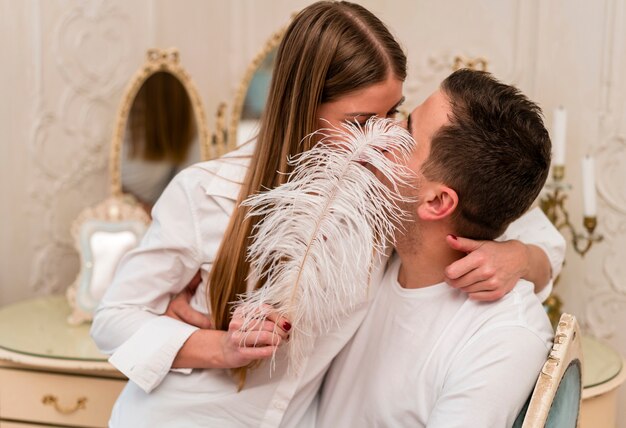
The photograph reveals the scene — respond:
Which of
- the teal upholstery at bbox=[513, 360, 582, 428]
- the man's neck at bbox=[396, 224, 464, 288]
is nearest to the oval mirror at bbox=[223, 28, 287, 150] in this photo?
the man's neck at bbox=[396, 224, 464, 288]

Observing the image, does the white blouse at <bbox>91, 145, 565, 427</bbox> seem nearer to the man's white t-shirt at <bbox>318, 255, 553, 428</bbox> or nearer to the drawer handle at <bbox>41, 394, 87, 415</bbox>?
the man's white t-shirt at <bbox>318, 255, 553, 428</bbox>

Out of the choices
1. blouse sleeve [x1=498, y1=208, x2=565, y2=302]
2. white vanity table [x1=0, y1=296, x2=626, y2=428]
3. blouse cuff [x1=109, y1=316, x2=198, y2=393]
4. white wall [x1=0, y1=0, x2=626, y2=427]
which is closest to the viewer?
blouse cuff [x1=109, y1=316, x2=198, y2=393]

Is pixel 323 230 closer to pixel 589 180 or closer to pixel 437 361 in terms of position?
pixel 437 361

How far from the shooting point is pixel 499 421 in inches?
49.0

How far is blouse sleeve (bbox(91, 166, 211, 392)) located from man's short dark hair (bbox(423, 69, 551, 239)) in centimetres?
48

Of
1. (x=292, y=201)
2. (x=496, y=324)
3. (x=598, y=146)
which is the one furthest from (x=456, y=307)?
(x=598, y=146)

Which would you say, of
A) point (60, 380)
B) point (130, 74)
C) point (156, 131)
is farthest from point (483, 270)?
point (130, 74)

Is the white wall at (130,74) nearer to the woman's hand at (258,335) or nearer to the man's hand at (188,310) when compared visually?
the man's hand at (188,310)

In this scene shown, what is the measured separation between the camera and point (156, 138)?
285cm

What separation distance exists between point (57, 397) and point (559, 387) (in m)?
1.58

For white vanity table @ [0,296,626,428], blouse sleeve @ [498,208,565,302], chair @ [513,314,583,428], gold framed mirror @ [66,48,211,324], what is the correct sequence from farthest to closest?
1. gold framed mirror @ [66,48,211,324]
2. white vanity table @ [0,296,626,428]
3. blouse sleeve @ [498,208,565,302]
4. chair @ [513,314,583,428]

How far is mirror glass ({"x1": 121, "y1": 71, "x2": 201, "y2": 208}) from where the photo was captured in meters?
2.84

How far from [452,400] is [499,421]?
0.26 feet

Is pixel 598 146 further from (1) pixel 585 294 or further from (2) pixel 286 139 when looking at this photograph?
(2) pixel 286 139
